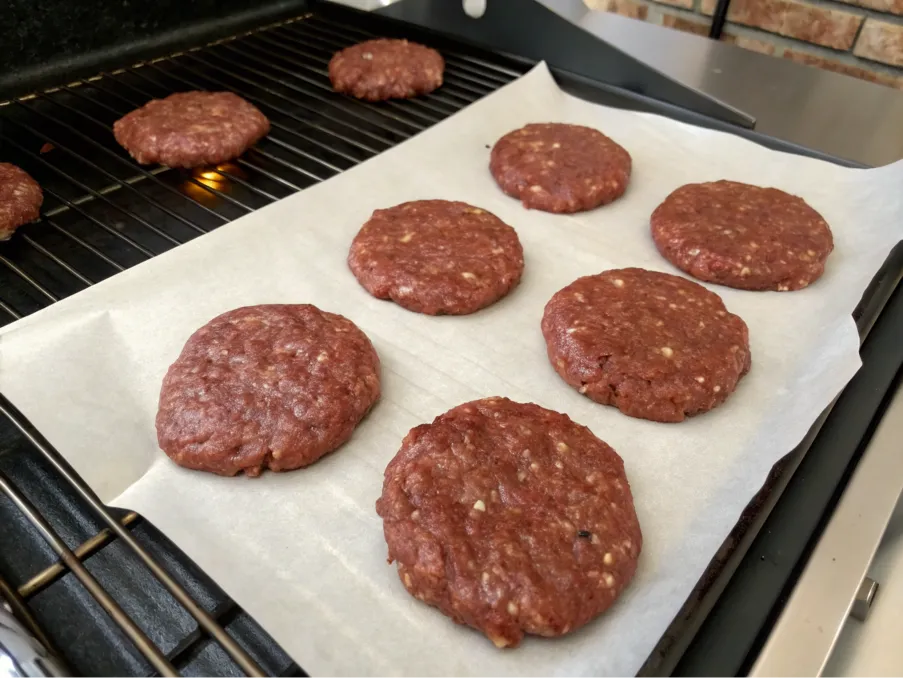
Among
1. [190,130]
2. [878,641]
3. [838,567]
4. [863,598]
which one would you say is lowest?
[878,641]

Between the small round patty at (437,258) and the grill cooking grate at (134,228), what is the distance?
0.39 meters

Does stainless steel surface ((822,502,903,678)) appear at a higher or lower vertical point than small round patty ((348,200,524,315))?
lower

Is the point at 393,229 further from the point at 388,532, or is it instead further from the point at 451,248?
the point at 388,532

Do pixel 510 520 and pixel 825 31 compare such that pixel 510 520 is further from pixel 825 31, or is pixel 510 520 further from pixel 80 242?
pixel 825 31

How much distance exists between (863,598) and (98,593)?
4.06 feet

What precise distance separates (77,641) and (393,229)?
113cm

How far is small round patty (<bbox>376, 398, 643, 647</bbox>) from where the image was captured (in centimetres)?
108

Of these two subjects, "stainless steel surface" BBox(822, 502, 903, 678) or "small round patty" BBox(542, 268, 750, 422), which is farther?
"small round patty" BBox(542, 268, 750, 422)

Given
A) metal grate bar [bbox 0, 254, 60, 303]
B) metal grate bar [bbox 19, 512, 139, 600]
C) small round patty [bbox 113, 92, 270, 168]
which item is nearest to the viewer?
metal grate bar [bbox 19, 512, 139, 600]

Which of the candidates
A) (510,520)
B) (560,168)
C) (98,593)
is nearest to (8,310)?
(98,593)

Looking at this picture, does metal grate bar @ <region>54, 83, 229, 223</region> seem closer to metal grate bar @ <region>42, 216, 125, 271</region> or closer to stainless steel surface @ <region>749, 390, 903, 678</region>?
metal grate bar @ <region>42, 216, 125, 271</region>

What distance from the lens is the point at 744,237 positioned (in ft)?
6.01

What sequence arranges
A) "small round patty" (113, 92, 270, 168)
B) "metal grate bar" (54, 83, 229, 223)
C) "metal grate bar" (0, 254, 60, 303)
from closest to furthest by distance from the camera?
"metal grate bar" (0, 254, 60, 303) → "metal grate bar" (54, 83, 229, 223) → "small round patty" (113, 92, 270, 168)

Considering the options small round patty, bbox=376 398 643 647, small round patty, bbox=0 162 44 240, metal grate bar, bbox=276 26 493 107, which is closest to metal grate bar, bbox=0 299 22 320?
small round patty, bbox=0 162 44 240
